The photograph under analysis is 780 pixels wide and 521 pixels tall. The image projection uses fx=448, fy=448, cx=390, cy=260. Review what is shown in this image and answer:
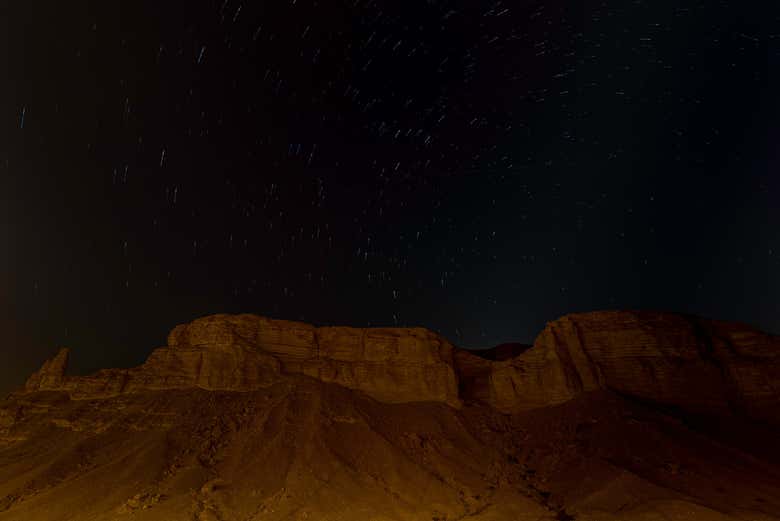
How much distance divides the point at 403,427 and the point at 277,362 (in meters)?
16.4

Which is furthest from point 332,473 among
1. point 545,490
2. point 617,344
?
point 617,344

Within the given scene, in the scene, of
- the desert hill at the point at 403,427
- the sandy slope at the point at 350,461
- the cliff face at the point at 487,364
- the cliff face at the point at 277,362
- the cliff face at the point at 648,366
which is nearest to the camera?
the sandy slope at the point at 350,461

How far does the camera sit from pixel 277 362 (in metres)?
50.3

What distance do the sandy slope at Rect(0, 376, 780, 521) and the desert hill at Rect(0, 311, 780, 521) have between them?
6.7 inches

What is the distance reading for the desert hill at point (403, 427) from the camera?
29844 millimetres

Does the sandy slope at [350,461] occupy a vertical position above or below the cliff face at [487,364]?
below

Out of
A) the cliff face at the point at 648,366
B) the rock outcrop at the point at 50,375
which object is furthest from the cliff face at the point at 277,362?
the cliff face at the point at 648,366

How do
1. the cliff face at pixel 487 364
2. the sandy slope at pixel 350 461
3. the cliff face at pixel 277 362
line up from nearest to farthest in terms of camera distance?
the sandy slope at pixel 350 461 → the cliff face at pixel 487 364 → the cliff face at pixel 277 362

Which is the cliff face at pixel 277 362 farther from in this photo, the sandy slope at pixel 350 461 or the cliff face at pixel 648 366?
the cliff face at pixel 648 366

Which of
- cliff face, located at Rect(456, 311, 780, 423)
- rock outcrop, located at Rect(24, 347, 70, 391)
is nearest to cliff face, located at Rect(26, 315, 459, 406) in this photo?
rock outcrop, located at Rect(24, 347, 70, 391)

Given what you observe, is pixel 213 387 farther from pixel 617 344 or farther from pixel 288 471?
pixel 617 344

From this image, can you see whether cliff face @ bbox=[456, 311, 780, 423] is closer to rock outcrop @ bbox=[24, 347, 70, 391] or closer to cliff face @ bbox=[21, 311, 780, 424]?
cliff face @ bbox=[21, 311, 780, 424]

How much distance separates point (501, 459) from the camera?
38.7 metres

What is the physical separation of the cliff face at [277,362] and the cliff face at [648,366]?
19.6 feet
